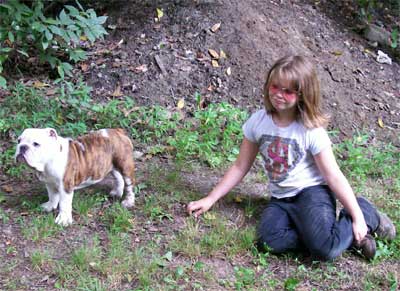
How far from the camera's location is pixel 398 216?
4617 mm

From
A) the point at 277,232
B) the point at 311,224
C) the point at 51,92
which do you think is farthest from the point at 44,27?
the point at 311,224

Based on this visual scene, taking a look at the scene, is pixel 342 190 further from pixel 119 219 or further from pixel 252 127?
pixel 119 219

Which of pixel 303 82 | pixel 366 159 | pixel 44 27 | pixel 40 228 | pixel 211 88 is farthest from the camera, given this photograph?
pixel 211 88

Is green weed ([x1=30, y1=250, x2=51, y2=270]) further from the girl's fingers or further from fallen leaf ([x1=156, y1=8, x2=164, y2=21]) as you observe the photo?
fallen leaf ([x1=156, y1=8, x2=164, y2=21])

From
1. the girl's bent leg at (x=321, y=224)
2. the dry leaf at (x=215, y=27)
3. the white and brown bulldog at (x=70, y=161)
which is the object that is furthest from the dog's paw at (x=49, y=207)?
the dry leaf at (x=215, y=27)

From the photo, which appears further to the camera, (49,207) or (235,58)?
(235,58)

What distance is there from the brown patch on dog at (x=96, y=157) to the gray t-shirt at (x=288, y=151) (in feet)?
3.02

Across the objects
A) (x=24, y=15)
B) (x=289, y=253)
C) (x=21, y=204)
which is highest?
(x=24, y=15)

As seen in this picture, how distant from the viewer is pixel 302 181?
4.28 m

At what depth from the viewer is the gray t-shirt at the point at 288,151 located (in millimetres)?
4160

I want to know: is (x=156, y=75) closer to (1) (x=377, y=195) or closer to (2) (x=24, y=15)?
(2) (x=24, y=15)

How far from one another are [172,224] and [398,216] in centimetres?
172

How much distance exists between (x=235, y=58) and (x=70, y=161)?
2836mm

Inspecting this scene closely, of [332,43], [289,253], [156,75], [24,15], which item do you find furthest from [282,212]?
[332,43]
